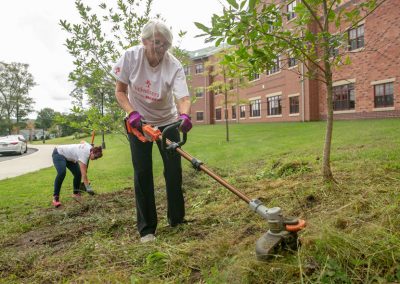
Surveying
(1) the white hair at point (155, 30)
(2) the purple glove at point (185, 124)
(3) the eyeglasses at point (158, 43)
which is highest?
(1) the white hair at point (155, 30)

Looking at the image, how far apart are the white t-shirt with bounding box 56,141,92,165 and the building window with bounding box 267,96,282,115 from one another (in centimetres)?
2275

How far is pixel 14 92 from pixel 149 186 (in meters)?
62.1

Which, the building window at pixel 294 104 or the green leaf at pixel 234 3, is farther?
the building window at pixel 294 104

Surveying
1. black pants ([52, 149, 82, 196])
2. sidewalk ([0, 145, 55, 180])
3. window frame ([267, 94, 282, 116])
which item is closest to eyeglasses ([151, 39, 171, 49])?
black pants ([52, 149, 82, 196])

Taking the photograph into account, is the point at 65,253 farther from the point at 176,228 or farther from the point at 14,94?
the point at 14,94

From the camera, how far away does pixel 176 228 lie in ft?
10.5

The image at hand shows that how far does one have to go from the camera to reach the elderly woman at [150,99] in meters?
2.85

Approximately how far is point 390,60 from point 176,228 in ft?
59.8

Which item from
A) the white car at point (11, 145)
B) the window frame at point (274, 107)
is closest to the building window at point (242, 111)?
the window frame at point (274, 107)

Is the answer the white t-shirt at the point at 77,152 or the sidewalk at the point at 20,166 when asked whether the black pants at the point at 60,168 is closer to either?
the white t-shirt at the point at 77,152

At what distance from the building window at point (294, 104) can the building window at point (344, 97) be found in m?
3.22

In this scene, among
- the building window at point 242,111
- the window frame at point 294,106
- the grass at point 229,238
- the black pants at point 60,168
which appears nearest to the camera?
the grass at point 229,238

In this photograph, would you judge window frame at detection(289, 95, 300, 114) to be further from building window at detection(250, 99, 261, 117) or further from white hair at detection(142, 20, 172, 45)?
white hair at detection(142, 20, 172, 45)

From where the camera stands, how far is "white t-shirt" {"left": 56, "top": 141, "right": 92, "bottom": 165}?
5.77 m
